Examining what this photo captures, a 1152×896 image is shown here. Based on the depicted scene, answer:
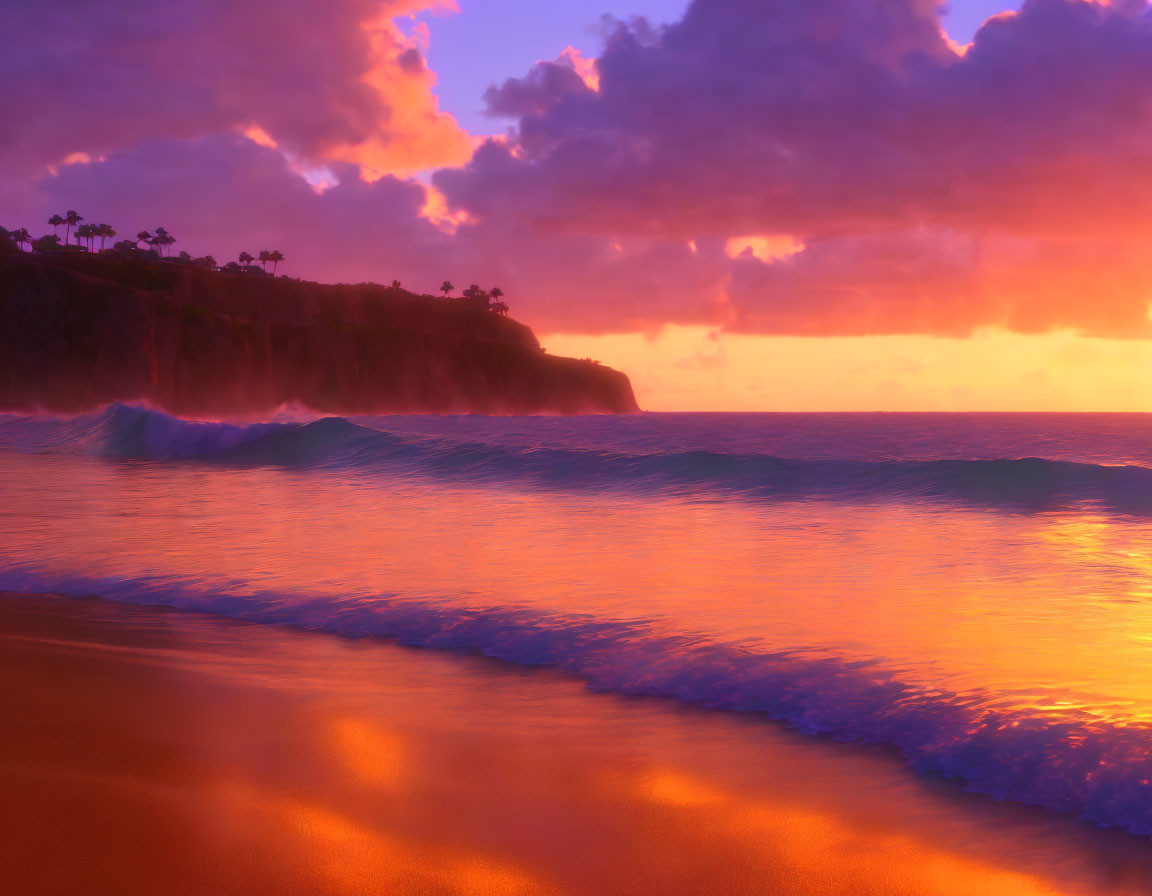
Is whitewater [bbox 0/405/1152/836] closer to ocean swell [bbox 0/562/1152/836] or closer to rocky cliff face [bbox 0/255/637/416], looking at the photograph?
ocean swell [bbox 0/562/1152/836]

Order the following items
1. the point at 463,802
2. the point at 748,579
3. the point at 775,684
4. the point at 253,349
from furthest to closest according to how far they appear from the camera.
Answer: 1. the point at 253,349
2. the point at 748,579
3. the point at 775,684
4. the point at 463,802

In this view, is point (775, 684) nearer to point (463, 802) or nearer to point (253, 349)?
point (463, 802)

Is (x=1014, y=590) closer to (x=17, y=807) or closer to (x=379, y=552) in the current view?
(x=379, y=552)

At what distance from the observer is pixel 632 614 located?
7.73m

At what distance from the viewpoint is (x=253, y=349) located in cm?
10250

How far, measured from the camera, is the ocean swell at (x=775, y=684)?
174 inches

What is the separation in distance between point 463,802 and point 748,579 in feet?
17.9

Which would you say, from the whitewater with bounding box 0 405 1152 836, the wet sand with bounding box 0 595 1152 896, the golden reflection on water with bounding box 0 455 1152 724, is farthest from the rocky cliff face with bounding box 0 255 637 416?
the wet sand with bounding box 0 595 1152 896

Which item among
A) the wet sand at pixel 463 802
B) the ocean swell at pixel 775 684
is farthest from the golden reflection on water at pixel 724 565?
the wet sand at pixel 463 802

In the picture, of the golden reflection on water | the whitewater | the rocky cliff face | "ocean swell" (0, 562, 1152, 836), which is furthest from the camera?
the rocky cliff face

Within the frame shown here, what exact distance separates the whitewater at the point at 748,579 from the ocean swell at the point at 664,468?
0.11 m

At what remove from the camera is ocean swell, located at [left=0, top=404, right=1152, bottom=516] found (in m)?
17.6

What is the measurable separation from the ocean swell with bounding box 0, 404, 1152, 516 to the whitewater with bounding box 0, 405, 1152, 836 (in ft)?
0.37

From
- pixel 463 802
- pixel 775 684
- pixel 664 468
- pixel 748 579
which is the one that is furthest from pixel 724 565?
pixel 664 468
